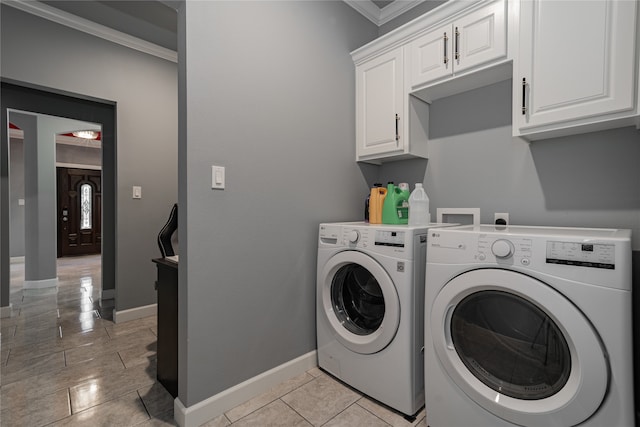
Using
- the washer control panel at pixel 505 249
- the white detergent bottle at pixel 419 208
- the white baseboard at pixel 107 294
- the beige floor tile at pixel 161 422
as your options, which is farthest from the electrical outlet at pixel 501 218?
the white baseboard at pixel 107 294

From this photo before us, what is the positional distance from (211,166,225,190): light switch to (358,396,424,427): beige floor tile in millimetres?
1355

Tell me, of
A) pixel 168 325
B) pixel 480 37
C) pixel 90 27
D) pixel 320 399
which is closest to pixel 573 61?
pixel 480 37

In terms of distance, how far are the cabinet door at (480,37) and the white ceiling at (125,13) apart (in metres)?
0.77

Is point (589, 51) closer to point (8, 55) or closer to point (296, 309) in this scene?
point (296, 309)

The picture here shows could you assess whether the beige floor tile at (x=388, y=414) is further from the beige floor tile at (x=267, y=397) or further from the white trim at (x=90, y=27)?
the white trim at (x=90, y=27)

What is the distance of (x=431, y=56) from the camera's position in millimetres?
1761

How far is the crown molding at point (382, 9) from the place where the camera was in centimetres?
221

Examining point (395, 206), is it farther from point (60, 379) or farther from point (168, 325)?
point (60, 379)

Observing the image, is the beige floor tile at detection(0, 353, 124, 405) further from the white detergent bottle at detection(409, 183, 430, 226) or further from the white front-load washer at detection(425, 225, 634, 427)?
the white detergent bottle at detection(409, 183, 430, 226)

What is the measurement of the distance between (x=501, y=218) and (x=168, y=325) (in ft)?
6.61

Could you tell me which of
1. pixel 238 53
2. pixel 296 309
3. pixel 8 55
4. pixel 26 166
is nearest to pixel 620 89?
pixel 238 53

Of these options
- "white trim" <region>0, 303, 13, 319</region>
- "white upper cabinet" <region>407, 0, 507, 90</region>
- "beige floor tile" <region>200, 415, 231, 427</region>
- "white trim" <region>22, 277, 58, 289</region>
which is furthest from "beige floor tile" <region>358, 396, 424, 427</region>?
"white trim" <region>22, 277, 58, 289</region>

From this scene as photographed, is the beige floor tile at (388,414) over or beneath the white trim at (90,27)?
beneath

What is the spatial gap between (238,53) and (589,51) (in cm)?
161
